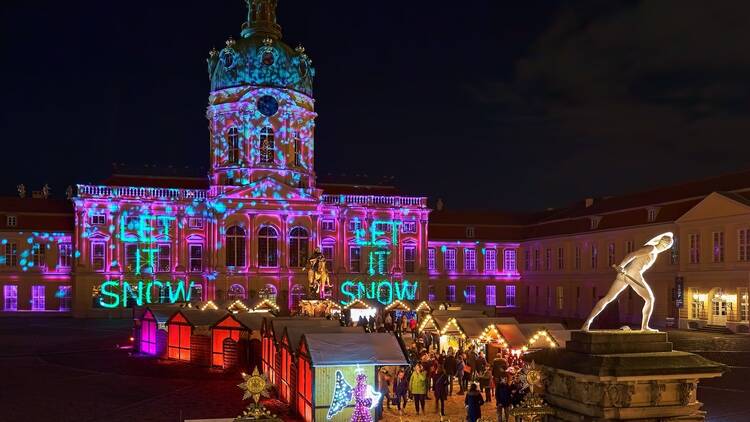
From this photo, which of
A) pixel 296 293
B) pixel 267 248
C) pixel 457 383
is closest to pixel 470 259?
pixel 296 293

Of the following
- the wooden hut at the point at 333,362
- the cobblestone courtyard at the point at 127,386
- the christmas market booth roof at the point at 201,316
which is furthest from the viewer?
the christmas market booth roof at the point at 201,316

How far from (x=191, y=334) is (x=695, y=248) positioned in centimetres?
3284

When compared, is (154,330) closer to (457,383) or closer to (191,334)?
(191,334)

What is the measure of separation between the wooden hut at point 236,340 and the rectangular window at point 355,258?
34688 mm

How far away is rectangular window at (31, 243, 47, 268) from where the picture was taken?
62.2m

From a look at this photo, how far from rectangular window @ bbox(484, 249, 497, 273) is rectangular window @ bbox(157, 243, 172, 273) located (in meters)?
28.2

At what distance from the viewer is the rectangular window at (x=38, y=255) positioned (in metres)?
62.2

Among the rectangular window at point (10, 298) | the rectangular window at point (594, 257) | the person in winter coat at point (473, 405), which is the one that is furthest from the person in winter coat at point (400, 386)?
the rectangular window at point (10, 298)

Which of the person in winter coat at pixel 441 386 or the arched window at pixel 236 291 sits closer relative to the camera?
the person in winter coat at pixel 441 386

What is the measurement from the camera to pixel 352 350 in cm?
2011

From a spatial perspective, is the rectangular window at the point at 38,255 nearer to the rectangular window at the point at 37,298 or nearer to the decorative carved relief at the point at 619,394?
the rectangular window at the point at 37,298

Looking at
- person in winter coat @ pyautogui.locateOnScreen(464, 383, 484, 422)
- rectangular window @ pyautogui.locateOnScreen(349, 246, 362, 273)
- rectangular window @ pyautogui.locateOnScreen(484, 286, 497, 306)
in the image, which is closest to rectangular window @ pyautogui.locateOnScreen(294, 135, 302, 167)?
rectangular window @ pyautogui.locateOnScreen(349, 246, 362, 273)

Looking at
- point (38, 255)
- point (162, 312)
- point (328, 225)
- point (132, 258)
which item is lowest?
point (162, 312)

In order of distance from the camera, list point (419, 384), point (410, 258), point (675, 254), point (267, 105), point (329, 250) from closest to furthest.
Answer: point (419, 384), point (675, 254), point (267, 105), point (329, 250), point (410, 258)
